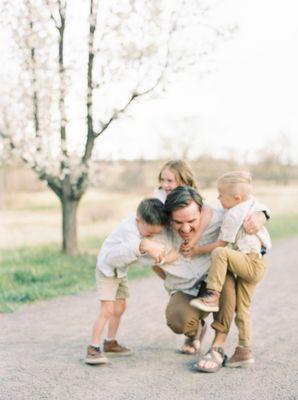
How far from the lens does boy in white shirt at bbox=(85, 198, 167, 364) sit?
16.4 feet

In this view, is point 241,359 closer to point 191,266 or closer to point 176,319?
point 176,319

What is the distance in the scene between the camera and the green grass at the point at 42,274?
8453 mm

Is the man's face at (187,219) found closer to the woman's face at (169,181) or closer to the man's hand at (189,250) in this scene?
the man's hand at (189,250)

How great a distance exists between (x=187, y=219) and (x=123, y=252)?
1.72ft

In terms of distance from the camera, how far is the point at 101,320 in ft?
17.1

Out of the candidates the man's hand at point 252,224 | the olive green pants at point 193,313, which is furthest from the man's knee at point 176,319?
the man's hand at point 252,224

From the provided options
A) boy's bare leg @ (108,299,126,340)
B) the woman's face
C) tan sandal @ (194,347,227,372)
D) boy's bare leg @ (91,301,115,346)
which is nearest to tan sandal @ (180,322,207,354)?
tan sandal @ (194,347,227,372)

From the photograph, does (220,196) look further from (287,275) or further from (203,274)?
(287,275)

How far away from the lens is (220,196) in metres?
5.23

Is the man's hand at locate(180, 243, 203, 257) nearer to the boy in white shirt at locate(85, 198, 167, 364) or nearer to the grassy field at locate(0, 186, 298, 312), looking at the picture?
the boy in white shirt at locate(85, 198, 167, 364)

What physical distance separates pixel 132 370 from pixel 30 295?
141 inches

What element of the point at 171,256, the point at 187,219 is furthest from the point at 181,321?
the point at 187,219

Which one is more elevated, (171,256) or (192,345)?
(171,256)

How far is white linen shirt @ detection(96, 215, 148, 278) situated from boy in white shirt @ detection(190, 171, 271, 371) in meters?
0.55
